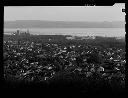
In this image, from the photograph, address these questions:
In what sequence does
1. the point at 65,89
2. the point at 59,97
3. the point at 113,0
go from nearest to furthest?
the point at 113,0
the point at 59,97
the point at 65,89

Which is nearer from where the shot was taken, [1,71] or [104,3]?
[104,3]

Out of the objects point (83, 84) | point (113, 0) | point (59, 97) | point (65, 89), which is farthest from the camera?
point (83, 84)

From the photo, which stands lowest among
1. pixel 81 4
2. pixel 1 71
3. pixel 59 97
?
pixel 59 97

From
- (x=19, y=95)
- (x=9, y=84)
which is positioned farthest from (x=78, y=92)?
(x=9, y=84)

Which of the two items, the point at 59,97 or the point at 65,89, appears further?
the point at 65,89

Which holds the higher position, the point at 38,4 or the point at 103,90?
the point at 38,4

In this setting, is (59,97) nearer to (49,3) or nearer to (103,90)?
(103,90)

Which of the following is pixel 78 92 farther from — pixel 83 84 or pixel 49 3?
pixel 49 3

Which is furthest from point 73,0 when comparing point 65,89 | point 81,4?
point 65,89

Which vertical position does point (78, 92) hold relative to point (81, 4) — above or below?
below
